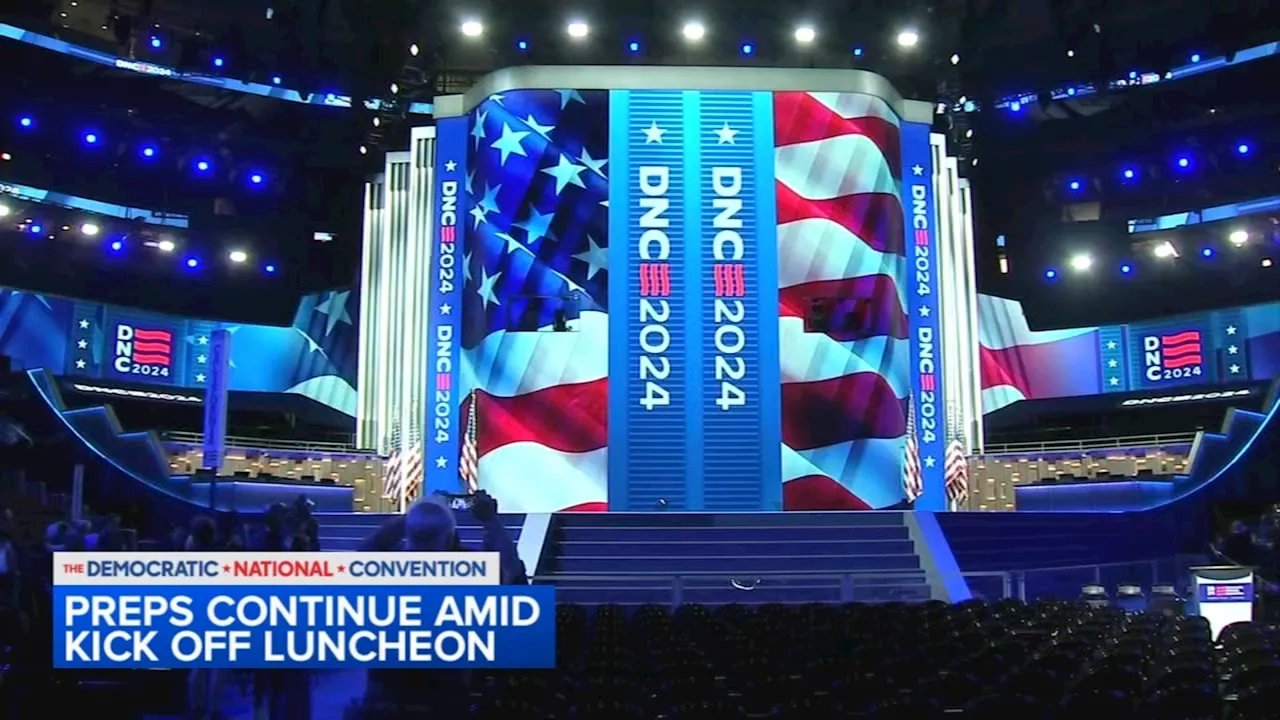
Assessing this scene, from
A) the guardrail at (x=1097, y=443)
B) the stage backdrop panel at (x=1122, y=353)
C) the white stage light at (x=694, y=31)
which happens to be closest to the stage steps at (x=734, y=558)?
the guardrail at (x=1097, y=443)

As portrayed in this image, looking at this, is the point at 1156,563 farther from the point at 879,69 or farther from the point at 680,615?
the point at 879,69

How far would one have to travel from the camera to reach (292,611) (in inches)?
201

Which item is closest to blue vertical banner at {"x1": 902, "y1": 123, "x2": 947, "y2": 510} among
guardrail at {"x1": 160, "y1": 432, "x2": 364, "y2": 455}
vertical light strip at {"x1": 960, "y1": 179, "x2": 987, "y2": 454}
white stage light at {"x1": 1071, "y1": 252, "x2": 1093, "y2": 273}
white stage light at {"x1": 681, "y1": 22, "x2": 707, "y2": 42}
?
vertical light strip at {"x1": 960, "y1": 179, "x2": 987, "y2": 454}

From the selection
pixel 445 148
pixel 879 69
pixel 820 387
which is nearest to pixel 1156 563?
pixel 820 387

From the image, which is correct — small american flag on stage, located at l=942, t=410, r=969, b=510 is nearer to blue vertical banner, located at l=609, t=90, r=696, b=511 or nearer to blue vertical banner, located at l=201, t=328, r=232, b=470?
blue vertical banner, located at l=609, t=90, r=696, b=511

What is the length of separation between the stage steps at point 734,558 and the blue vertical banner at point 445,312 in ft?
12.9

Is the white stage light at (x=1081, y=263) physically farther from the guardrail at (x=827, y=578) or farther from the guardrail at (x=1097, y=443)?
the guardrail at (x=827, y=578)

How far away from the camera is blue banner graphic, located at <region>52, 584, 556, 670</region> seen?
5.08 m

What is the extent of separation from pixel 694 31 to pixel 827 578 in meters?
11.2

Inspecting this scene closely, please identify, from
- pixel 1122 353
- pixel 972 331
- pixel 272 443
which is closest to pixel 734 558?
pixel 972 331

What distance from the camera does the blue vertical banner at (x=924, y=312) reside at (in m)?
20.7

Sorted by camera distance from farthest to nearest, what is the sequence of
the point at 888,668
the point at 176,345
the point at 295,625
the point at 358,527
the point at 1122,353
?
1. the point at 1122,353
2. the point at 176,345
3. the point at 358,527
4. the point at 888,668
5. the point at 295,625

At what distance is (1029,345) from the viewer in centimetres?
2655

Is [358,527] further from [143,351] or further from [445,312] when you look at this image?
[143,351]
